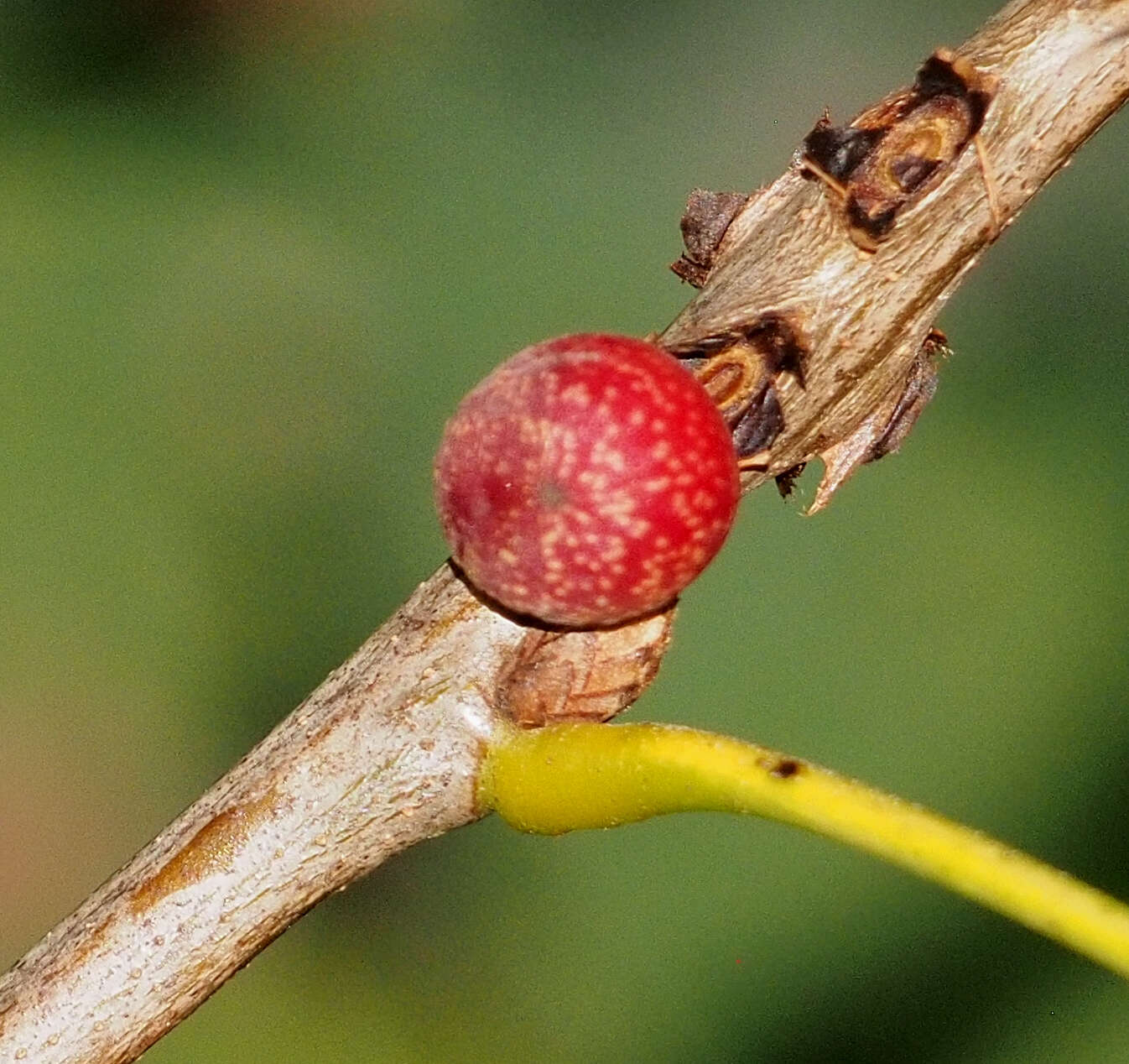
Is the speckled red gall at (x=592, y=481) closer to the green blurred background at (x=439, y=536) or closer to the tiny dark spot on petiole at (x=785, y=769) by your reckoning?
the tiny dark spot on petiole at (x=785, y=769)

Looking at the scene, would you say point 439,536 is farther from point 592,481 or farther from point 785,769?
point 785,769

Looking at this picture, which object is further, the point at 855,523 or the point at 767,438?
the point at 855,523

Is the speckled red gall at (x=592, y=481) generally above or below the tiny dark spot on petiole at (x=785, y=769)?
above

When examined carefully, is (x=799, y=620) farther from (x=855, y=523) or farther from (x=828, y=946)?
(x=828, y=946)

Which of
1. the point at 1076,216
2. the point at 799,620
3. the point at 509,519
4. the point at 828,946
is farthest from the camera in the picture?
the point at 1076,216

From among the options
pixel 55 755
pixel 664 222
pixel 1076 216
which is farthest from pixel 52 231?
pixel 1076 216

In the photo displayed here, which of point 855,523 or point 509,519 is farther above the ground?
point 509,519

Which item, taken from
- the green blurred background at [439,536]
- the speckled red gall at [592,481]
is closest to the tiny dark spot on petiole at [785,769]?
the speckled red gall at [592,481]

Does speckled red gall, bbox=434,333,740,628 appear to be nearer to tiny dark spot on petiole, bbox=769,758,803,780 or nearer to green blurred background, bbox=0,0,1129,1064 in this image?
tiny dark spot on petiole, bbox=769,758,803,780
